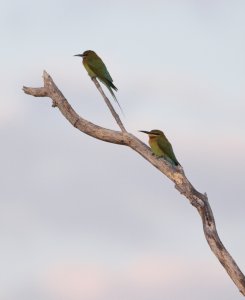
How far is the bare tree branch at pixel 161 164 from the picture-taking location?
36.1ft

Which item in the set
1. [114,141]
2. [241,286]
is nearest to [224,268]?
[241,286]

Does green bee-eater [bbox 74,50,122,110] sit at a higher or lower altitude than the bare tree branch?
higher

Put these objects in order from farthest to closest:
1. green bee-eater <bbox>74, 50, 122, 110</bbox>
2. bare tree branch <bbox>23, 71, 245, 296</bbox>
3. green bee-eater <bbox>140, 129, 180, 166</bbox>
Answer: green bee-eater <bbox>74, 50, 122, 110</bbox> → green bee-eater <bbox>140, 129, 180, 166</bbox> → bare tree branch <bbox>23, 71, 245, 296</bbox>

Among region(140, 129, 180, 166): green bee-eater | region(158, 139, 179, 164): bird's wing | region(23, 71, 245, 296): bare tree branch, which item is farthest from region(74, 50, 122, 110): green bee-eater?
region(158, 139, 179, 164): bird's wing

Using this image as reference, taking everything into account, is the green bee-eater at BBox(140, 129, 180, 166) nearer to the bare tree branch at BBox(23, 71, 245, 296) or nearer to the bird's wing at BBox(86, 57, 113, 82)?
the bare tree branch at BBox(23, 71, 245, 296)

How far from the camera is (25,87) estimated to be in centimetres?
1317

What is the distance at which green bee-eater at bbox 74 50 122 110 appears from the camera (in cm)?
1305

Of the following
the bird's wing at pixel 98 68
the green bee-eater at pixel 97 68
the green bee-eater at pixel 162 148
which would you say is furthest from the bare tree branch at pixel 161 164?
the bird's wing at pixel 98 68

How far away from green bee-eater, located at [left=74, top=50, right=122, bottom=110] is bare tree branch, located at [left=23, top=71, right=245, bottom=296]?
72 cm

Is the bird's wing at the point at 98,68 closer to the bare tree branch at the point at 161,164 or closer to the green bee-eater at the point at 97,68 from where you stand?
the green bee-eater at the point at 97,68

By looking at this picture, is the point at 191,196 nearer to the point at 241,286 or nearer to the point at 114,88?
the point at 241,286

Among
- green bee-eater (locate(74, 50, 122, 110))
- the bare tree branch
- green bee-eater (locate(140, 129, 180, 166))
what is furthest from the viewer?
green bee-eater (locate(74, 50, 122, 110))

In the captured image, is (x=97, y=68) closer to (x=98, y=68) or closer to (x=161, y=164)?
(x=98, y=68)

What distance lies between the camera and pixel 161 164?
11789 millimetres
